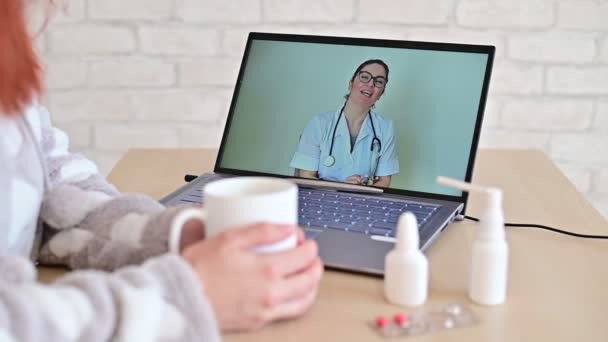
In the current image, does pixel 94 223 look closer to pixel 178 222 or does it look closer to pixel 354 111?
pixel 178 222

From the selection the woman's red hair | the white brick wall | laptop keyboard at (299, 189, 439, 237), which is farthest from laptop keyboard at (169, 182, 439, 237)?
the white brick wall

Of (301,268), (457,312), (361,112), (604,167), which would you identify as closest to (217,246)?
(301,268)

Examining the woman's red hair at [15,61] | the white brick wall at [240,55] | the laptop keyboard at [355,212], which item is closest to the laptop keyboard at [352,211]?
the laptop keyboard at [355,212]

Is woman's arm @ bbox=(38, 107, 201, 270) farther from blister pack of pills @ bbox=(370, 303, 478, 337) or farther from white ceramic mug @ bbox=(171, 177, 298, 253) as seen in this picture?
blister pack of pills @ bbox=(370, 303, 478, 337)

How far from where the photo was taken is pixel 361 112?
38.7 inches

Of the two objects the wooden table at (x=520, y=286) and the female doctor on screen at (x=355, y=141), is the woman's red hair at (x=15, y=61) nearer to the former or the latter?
the wooden table at (x=520, y=286)

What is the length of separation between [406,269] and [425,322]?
0.05 metres

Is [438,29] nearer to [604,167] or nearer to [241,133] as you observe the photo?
[604,167]

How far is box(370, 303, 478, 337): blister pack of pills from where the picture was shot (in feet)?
2.07

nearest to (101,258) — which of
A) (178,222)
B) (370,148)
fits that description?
(178,222)

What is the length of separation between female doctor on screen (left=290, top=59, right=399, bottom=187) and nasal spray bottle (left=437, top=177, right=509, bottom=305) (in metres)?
0.29

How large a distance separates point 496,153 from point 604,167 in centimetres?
48

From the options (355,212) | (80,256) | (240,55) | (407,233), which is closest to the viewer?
(407,233)

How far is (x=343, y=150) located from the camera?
98 centimetres
